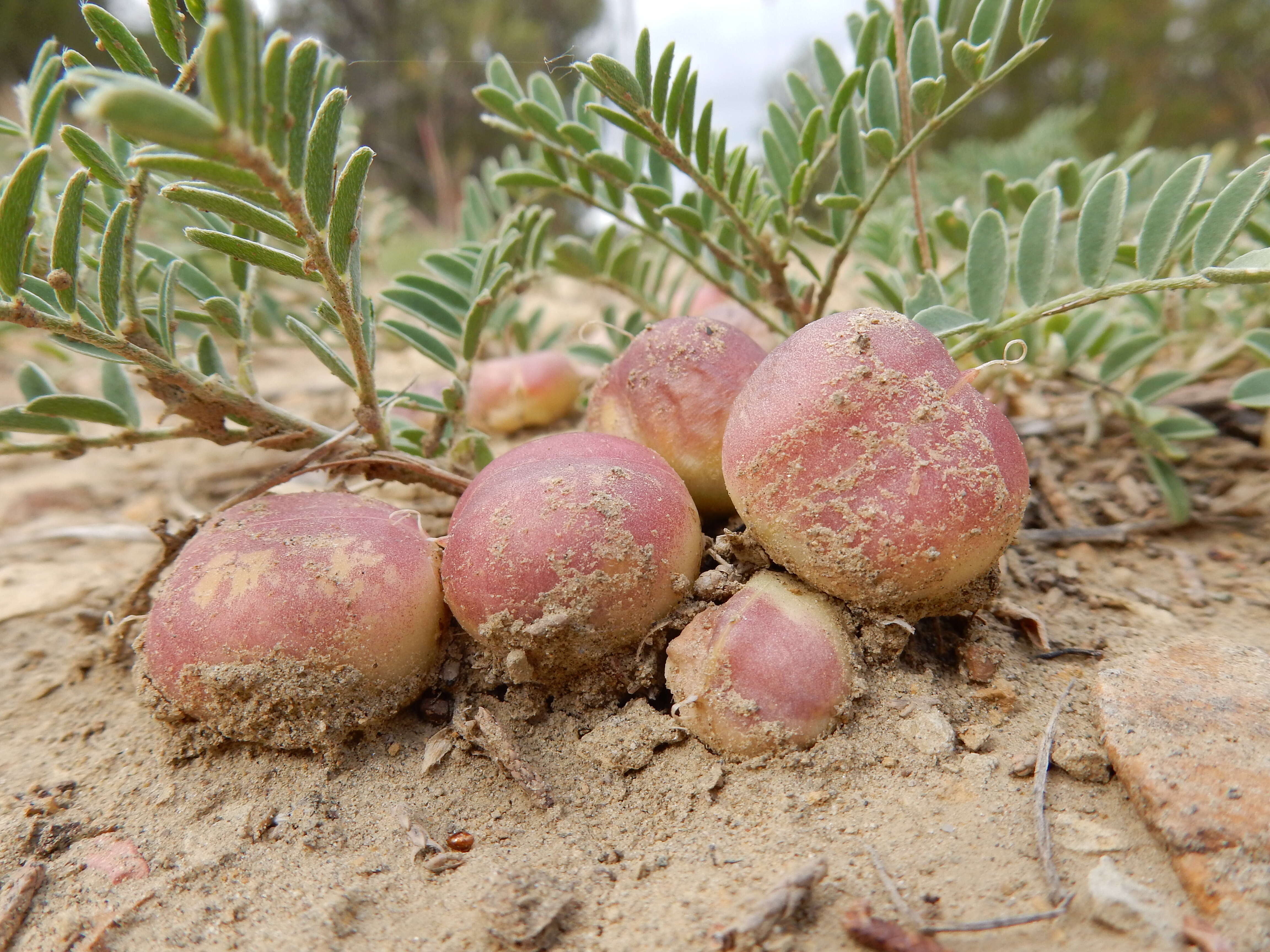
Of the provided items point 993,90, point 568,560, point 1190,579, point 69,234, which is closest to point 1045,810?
point 568,560

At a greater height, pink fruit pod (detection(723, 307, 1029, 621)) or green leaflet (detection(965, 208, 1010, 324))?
green leaflet (detection(965, 208, 1010, 324))

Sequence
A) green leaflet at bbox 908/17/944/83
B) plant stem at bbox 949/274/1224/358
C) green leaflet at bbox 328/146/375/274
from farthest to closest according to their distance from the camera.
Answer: green leaflet at bbox 908/17/944/83 < plant stem at bbox 949/274/1224/358 < green leaflet at bbox 328/146/375/274

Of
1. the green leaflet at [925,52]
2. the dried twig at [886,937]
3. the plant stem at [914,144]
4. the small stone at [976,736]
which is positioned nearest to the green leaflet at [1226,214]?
the plant stem at [914,144]

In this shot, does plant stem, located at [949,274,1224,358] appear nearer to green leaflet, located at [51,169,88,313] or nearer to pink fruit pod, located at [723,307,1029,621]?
pink fruit pod, located at [723,307,1029,621]

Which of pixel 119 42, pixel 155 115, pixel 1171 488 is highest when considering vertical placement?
pixel 119 42

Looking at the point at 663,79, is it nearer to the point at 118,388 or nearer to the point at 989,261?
the point at 989,261

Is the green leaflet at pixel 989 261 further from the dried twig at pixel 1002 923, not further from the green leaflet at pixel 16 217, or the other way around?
the green leaflet at pixel 16 217

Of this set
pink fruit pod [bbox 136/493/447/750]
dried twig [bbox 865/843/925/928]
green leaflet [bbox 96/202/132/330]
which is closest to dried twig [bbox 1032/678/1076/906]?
dried twig [bbox 865/843/925/928]
